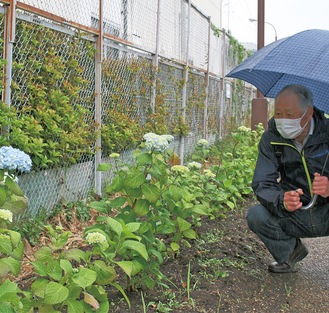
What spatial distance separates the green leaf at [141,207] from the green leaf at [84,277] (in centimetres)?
97

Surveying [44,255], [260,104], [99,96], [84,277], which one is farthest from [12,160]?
[260,104]

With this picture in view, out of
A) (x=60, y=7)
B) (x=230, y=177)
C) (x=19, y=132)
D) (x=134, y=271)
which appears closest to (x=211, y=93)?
(x=230, y=177)

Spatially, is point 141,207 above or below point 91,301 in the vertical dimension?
above

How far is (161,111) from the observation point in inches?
354

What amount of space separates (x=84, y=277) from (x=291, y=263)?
241cm

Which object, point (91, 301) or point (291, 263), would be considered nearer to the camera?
point (91, 301)

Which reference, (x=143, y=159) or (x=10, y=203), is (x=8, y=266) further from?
(x=143, y=159)

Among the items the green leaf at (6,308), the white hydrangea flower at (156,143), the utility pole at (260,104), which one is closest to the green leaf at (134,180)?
the white hydrangea flower at (156,143)

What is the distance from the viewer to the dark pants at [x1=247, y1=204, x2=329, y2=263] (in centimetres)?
435

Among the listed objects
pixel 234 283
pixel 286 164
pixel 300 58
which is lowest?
pixel 234 283

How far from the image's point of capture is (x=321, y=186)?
4.06 m

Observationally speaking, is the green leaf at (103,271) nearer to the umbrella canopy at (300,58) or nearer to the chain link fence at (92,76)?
the umbrella canopy at (300,58)

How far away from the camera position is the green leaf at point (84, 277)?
2.52m

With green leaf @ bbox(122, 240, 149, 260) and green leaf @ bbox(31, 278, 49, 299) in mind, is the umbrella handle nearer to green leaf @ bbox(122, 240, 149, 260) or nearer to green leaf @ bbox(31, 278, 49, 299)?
green leaf @ bbox(122, 240, 149, 260)
